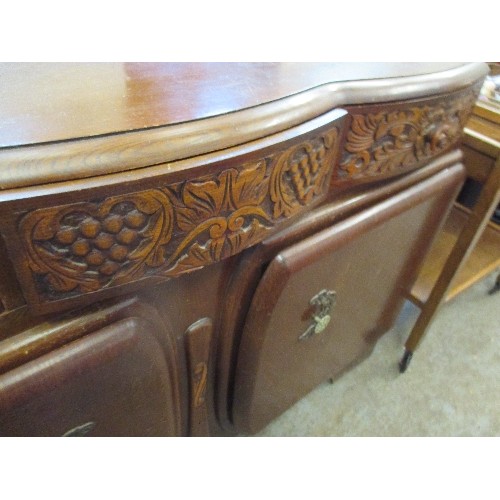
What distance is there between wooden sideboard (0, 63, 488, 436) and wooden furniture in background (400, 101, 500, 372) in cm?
13

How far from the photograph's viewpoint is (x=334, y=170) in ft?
1.40

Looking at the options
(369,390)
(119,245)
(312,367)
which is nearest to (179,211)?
(119,245)

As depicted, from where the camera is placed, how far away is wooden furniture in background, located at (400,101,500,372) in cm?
66

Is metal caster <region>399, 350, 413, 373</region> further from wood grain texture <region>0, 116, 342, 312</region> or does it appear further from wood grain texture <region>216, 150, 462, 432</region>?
wood grain texture <region>0, 116, 342, 312</region>

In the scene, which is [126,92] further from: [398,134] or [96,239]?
[398,134]

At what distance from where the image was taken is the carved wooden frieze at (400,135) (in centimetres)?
42

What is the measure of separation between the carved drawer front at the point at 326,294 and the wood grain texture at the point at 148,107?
6.0 inches

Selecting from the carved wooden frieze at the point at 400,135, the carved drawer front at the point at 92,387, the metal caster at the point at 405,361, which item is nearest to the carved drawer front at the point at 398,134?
the carved wooden frieze at the point at 400,135

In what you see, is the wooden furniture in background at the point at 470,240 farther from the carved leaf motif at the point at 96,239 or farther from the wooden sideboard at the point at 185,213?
the carved leaf motif at the point at 96,239

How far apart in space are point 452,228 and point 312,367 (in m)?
0.54

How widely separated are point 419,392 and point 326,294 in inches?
23.5

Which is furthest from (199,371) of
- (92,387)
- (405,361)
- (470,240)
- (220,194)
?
(405,361)

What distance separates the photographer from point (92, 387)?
360mm

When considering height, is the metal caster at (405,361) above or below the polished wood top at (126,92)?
below
